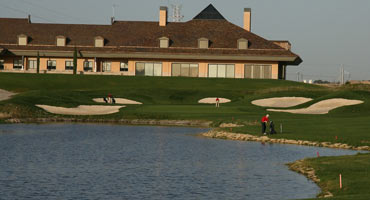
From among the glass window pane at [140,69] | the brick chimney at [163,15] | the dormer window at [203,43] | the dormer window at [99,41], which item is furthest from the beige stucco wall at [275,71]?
the dormer window at [99,41]

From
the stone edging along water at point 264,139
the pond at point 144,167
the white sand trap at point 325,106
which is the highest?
the white sand trap at point 325,106

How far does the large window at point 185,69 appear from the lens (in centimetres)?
11444

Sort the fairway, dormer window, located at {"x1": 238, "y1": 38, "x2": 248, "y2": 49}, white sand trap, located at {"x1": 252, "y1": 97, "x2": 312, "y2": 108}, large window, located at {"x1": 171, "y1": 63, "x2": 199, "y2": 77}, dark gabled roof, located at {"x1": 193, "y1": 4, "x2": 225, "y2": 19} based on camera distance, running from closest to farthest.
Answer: the fairway < white sand trap, located at {"x1": 252, "y1": 97, "x2": 312, "y2": 108} < dormer window, located at {"x1": 238, "y1": 38, "x2": 248, "y2": 49} < large window, located at {"x1": 171, "y1": 63, "x2": 199, "y2": 77} < dark gabled roof, located at {"x1": 193, "y1": 4, "x2": 225, "y2": 19}

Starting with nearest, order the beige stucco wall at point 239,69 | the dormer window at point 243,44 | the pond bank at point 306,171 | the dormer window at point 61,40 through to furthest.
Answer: the pond bank at point 306,171, the dormer window at point 243,44, the beige stucco wall at point 239,69, the dormer window at point 61,40

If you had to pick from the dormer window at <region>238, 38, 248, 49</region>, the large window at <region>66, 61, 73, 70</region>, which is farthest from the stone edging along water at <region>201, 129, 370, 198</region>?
the large window at <region>66, 61, 73, 70</region>

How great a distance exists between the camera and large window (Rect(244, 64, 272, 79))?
372 feet

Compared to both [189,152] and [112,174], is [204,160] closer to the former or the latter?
[189,152]

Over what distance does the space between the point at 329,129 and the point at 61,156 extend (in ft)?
72.3

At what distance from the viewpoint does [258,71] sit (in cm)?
11369

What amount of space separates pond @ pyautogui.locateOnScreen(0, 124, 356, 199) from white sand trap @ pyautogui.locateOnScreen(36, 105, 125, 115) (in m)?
17.1

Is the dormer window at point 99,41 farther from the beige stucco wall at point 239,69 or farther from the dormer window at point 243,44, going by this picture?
the dormer window at point 243,44

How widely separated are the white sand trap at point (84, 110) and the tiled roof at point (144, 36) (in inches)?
1411

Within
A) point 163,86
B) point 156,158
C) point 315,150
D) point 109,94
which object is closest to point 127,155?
point 156,158

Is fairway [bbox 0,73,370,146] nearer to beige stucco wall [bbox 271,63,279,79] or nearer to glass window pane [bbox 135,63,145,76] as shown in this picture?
beige stucco wall [bbox 271,63,279,79]
